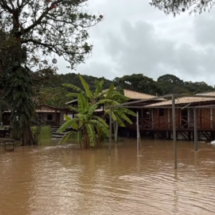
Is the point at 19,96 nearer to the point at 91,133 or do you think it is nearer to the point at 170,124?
the point at 91,133

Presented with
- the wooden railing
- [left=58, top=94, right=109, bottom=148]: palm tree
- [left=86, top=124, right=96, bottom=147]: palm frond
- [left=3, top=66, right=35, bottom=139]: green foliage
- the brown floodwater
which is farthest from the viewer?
the wooden railing

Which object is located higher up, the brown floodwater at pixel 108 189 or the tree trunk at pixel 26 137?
the tree trunk at pixel 26 137

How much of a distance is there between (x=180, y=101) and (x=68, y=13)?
32.7 feet

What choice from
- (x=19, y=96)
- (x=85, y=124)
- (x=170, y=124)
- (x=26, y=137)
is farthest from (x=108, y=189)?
(x=170, y=124)

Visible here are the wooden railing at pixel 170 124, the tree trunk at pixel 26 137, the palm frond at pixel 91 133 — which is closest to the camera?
the palm frond at pixel 91 133

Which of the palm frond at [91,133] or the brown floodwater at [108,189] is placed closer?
the brown floodwater at [108,189]

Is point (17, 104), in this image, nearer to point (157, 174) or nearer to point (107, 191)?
point (157, 174)

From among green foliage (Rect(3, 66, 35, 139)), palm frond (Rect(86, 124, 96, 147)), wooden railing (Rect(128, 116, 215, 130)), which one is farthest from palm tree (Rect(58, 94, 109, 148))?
wooden railing (Rect(128, 116, 215, 130))

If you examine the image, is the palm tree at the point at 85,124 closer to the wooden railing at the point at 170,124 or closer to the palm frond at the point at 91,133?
the palm frond at the point at 91,133

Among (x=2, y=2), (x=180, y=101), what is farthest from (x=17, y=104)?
(x=180, y=101)

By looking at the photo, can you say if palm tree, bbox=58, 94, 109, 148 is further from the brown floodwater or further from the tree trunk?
the brown floodwater

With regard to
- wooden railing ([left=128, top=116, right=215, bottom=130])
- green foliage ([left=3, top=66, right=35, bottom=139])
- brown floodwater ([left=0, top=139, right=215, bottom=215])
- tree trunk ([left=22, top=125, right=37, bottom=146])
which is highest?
green foliage ([left=3, top=66, right=35, bottom=139])

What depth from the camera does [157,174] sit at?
9.42m

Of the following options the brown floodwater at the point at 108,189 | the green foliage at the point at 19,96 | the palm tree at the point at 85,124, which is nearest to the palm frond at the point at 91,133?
the palm tree at the point at 85,124
